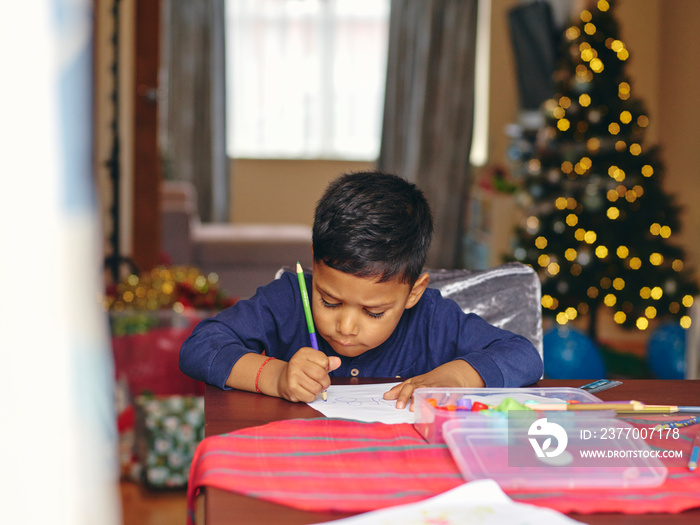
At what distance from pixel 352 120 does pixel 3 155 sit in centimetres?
579

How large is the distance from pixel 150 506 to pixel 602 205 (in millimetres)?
2644

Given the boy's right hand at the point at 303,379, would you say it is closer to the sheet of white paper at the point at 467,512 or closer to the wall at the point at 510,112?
the sheet of white paper at the point at 467,512

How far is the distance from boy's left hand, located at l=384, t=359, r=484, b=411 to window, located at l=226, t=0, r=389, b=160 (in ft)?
19.3

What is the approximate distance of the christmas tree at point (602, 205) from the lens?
3.65 metres

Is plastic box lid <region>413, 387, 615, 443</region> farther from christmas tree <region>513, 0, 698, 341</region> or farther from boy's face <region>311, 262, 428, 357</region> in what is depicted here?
christmas tree <region>513, 0, 698, 341</region>

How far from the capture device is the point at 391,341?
47.3 inches

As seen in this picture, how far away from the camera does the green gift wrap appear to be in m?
2.02

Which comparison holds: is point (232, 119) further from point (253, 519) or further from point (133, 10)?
point (253, 519)

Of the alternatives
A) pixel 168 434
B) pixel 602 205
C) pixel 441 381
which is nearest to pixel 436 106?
pixel 602 205

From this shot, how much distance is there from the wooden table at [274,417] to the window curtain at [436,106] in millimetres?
5624

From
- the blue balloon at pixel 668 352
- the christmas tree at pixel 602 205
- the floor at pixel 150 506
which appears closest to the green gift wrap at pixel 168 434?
the floor at pixel 150 506

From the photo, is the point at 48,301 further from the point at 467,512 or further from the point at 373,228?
the point at 467,512

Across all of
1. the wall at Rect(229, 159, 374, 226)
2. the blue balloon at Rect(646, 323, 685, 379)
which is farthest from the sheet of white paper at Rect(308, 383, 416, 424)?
the wall at Rect(229, 159, 374, 226)

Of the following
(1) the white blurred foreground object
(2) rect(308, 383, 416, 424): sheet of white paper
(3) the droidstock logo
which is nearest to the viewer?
(3) the droidstock logo
